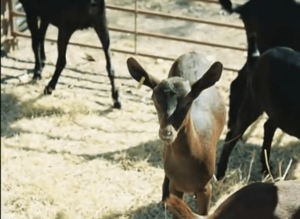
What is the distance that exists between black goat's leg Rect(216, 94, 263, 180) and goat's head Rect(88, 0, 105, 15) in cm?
180

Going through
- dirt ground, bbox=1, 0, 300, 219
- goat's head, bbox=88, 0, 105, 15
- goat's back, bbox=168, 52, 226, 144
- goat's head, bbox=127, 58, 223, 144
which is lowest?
dirt ground, bbox=1, 0, 300, 219

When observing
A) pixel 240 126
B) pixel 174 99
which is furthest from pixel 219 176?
pixel 174 99

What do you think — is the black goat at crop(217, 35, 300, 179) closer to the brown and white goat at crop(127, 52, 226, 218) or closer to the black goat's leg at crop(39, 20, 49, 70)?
the brown and white goat at crop(127, 52, 226, 218)

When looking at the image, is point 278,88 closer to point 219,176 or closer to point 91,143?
point 219,176

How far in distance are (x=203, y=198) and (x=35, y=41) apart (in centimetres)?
323

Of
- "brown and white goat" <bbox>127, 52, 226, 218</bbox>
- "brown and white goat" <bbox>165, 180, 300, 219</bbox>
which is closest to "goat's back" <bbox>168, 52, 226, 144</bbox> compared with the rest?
"brown and white goat" <bbox>127, 52, 226, 218</bbox>

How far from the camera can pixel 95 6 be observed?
625cm

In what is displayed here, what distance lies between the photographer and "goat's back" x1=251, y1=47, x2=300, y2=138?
4.89 m

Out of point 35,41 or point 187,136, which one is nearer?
point 187,136

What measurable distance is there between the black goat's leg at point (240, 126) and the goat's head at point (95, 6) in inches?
70.7

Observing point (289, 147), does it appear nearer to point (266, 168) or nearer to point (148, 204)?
point (266, 168)

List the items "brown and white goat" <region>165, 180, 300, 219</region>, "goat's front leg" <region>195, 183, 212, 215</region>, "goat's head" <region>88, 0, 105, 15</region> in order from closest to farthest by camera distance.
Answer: "brown and white goat" <region>165, 180, 300, 219</region> < "goat's front leg" <region>195, 183, 212, 215</region> < "goat's head" <region>88, 0, 105, 15</region>

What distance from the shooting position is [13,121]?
6.44 meters

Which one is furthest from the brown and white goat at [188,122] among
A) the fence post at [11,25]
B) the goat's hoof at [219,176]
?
the fence post at [11,25]
